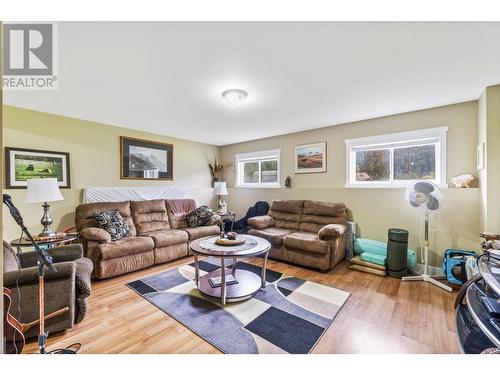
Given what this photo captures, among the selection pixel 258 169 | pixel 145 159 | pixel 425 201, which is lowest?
pixel 425 201

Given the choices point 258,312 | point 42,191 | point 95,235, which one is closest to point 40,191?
point 42,191

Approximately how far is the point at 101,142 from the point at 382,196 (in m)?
4.62

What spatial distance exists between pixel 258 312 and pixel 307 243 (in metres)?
1.29

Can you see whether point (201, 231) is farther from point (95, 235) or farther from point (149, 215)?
point (95, 235)

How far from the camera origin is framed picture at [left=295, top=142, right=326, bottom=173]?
397 cm

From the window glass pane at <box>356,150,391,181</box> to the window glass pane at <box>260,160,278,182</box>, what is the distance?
1.66 meters

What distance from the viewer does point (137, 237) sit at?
Answer: 124 inches

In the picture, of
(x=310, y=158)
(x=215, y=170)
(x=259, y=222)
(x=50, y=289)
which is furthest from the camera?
(x=215, y=170)

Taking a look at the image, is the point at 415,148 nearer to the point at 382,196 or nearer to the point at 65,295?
the point at 382,196

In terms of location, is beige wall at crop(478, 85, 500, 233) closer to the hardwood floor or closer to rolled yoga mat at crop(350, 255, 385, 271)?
the hardwood floor

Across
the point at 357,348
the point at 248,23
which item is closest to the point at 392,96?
the point at 248,23

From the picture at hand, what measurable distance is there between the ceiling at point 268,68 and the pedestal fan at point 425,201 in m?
1.08

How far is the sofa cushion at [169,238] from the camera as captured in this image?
3205 mm

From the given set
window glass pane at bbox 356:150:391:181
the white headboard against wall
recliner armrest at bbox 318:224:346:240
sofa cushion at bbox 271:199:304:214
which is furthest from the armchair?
window glass pane at bbox 356:150:391:181
